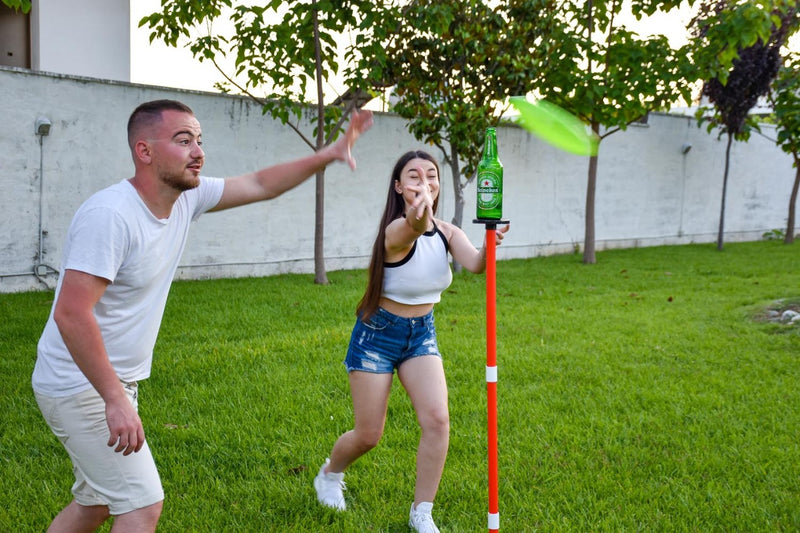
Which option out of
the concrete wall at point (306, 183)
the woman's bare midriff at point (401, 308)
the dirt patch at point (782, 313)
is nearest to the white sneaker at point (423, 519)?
the woman's bare midriff at point (401, 308)

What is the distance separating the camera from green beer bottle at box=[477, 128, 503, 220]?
2.62 meters

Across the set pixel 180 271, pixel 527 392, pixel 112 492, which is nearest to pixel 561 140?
pixel 112 492

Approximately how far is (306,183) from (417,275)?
30.0 ft

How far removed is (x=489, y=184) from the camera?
268 centimetres

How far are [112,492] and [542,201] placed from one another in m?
14.3

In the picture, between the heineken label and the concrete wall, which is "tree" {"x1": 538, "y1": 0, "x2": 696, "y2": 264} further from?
the heineken label

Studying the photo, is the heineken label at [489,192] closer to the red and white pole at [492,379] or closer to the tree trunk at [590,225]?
the red and white pole at [492,379]

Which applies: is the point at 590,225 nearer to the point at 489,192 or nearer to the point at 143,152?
the point at 489,192

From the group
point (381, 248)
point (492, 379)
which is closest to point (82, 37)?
point (381, 248)

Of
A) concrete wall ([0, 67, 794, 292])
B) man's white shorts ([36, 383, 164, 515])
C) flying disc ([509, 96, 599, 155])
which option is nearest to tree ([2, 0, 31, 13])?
man's white shorts ([36, 383, 164, 515])

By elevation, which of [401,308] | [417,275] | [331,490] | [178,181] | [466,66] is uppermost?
[466,66]

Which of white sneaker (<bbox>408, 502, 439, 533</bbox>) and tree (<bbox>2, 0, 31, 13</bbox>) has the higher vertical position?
tree (<bbox>2, 0, 31, 13</bbox>)

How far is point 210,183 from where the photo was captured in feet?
9.04

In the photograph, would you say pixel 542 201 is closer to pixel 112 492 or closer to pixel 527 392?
pixel 527 392
